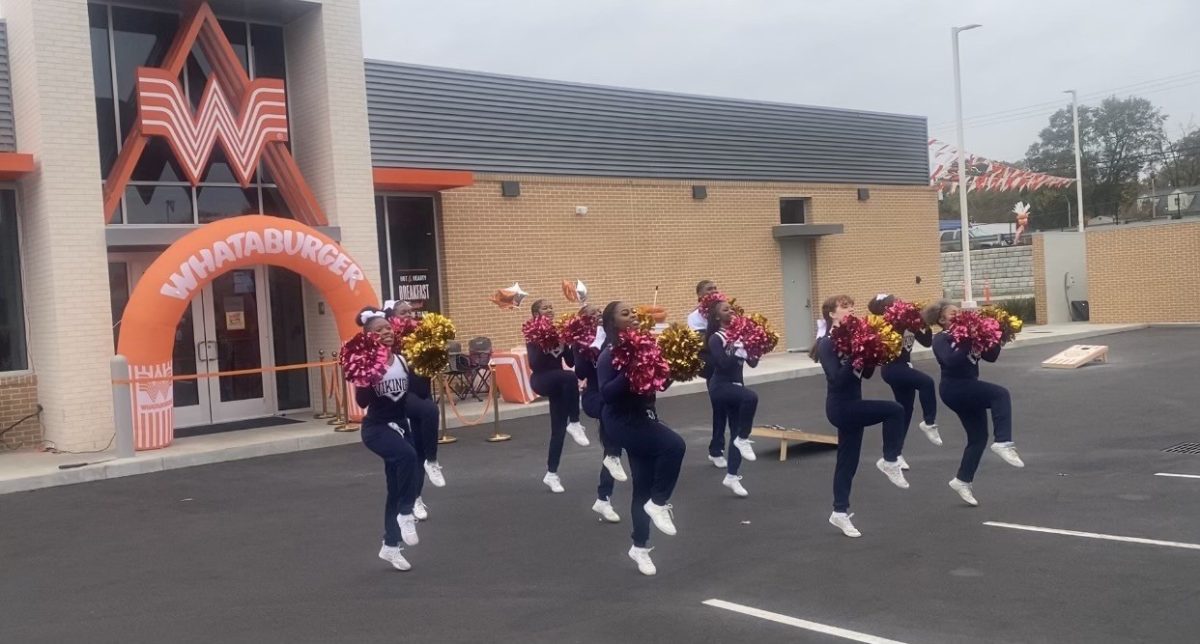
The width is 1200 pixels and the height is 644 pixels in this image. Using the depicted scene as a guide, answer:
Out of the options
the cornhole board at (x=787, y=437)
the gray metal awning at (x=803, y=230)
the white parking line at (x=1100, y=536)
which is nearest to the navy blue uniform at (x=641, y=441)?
the white parking line at (x=1100, y=536)

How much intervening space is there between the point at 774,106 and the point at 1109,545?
57.1 ft

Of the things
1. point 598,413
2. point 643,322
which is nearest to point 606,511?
point 598,413

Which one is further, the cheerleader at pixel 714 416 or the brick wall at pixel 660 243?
the brick wall at pixel 660 243

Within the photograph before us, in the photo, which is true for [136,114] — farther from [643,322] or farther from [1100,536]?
[1100,536]

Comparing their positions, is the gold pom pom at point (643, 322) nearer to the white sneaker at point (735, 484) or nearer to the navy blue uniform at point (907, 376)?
the white sneaker at point (735, 484)

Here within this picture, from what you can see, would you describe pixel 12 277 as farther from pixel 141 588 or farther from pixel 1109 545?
pixel 1109 545

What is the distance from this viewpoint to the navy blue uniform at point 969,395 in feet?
26.2

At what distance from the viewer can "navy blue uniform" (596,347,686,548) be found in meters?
6.69

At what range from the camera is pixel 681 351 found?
689cm

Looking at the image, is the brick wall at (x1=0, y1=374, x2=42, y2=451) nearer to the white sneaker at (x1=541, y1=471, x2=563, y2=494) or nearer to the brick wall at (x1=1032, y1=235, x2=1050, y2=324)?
the white sneaker at (x1=541, y1=471, x2=563, y2=494)

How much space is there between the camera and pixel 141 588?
22.4ft

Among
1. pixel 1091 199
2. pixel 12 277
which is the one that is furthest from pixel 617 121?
pixel 1091 199

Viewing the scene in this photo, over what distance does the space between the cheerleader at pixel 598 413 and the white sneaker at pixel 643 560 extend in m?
1.13

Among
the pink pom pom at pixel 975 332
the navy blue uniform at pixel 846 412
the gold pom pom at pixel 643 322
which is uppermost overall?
the gold pom pom at pixel 643 322
